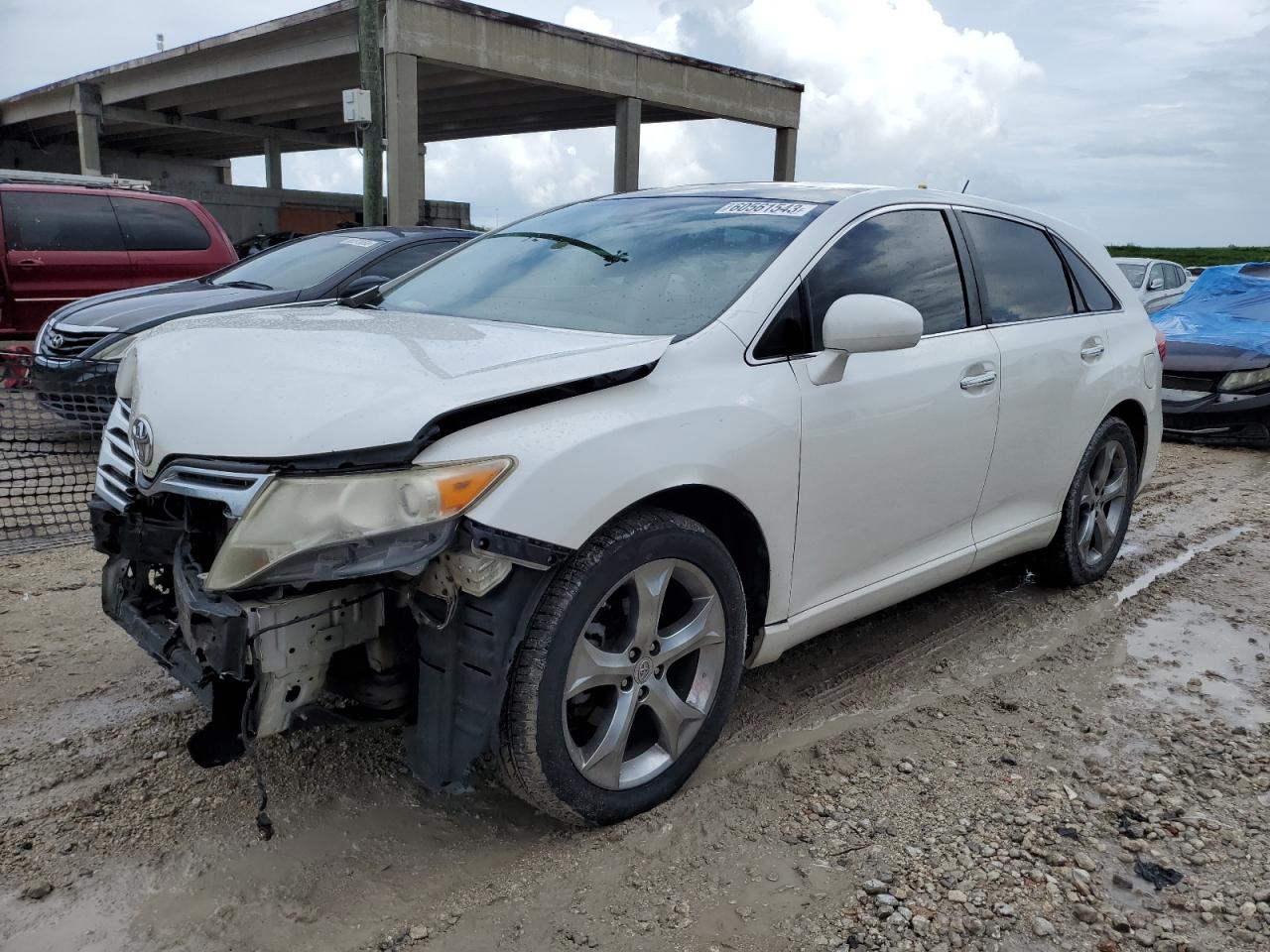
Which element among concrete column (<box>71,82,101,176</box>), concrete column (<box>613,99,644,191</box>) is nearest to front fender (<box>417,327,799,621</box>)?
concrete column (<box>613,99,644,191</box>)

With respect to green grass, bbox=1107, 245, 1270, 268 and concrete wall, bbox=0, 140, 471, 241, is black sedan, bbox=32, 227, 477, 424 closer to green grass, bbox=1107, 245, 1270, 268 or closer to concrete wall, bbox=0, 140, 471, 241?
concrete wall, bbox=0, 140, 471, 241

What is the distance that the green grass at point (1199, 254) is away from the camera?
1577 inches

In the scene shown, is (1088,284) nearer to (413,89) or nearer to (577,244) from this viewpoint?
(577,244)

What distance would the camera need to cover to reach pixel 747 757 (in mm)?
3105

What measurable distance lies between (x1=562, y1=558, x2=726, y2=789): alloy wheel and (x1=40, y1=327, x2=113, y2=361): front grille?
5777 mm

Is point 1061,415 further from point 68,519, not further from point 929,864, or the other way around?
point 68,519

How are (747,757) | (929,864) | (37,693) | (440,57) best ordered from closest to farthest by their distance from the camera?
1. (929,864)
2. (747,757)
3. (37,693)
4. (440,57)

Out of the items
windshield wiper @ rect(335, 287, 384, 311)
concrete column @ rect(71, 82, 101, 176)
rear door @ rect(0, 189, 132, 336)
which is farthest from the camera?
concrete column @ rect(71, 82, 101, 176)

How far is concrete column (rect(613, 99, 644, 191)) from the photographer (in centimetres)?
1998

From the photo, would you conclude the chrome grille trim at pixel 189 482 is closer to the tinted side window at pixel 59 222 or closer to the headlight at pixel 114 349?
the headlight at pixel 114 349

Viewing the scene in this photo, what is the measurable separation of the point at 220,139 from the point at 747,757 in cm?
3677

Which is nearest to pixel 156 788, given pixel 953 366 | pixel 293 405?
pixel 293 405

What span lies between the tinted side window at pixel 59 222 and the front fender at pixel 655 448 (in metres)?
8.75

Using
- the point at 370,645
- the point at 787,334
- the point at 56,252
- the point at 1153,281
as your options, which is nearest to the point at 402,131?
the point at 56,252
